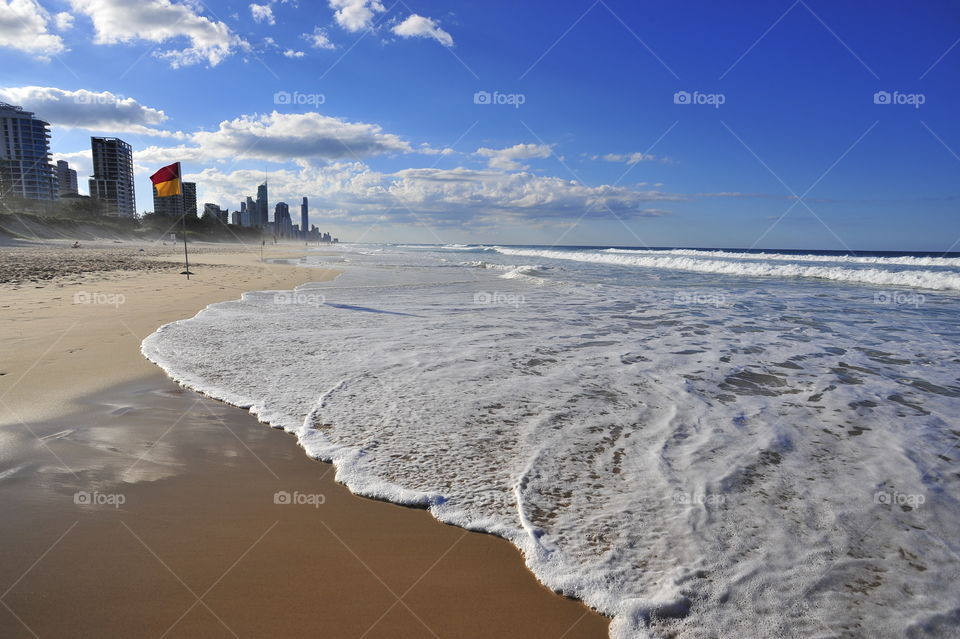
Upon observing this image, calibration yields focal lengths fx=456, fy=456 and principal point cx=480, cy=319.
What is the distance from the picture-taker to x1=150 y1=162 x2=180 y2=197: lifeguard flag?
16.0 metres

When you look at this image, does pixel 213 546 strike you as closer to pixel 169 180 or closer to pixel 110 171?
pixel 169 180

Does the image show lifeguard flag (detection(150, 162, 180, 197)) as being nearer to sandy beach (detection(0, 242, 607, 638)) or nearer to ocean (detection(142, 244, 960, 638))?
ocean (detection(142, 244, 960, 638))

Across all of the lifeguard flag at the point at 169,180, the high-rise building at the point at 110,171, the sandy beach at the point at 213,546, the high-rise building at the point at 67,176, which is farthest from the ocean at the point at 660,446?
the high-rise building at the point at 67,176

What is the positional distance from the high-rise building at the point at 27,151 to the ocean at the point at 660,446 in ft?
427

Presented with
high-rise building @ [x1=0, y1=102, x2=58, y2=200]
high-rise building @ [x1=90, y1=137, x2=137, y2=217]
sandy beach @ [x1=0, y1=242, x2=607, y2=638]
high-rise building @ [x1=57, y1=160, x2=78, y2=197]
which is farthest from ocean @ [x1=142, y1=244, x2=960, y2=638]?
high-rise building @ [x1=57, y1=160, x2=78, y2=197]

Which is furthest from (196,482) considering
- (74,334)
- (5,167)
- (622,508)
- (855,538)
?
(5,167)

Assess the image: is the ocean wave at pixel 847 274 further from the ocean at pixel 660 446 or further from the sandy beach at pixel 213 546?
the sandy beach at pixel 213 546

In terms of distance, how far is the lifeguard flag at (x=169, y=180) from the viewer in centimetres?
1595

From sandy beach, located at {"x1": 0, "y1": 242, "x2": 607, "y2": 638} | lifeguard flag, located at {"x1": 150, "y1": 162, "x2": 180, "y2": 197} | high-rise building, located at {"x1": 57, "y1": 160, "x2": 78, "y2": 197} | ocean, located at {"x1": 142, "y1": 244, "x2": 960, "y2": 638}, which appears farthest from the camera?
high-rise building, located at {"x1": 57, "y1": 160, "x2": 78, "y2": 197}

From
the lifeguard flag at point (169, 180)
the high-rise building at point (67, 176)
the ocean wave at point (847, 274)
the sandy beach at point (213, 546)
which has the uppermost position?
the high-rise building at point (67, 176)

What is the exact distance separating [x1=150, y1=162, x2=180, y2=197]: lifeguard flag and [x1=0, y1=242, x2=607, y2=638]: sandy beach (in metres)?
14.1

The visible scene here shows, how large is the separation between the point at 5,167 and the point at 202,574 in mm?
132357

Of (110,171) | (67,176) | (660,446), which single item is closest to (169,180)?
(660,446)

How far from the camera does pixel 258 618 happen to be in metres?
2.11
